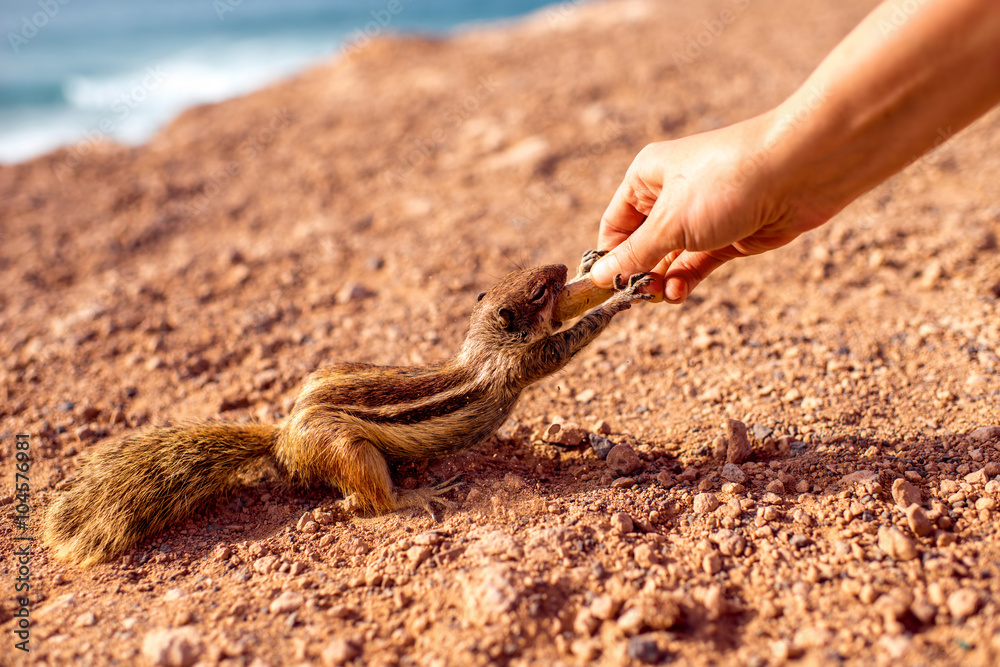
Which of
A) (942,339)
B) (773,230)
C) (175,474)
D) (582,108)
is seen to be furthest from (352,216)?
(942,339)

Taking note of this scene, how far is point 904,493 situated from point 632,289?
1598 mm

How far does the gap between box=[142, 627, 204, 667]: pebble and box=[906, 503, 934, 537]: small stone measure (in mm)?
2835

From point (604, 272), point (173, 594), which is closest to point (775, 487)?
point (604, 272)

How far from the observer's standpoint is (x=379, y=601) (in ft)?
8.82

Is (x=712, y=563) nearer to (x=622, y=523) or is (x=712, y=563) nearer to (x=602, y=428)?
(x=622, y=523)

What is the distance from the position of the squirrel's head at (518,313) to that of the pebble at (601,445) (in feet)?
2.15

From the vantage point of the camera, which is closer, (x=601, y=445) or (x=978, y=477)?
(x=978, y=477)

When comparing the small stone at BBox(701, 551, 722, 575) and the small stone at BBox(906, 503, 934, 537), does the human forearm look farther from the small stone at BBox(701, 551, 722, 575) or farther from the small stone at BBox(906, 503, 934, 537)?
the small stone at BBox(701, 551, 722, 575)

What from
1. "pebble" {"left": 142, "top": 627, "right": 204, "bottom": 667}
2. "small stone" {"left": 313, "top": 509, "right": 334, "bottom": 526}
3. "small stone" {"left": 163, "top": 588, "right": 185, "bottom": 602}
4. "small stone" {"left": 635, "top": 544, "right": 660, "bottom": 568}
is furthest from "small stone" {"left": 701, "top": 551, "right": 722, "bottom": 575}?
"small stone" {"left": 163, "top": 588, "right": 185, "bottom": 602}

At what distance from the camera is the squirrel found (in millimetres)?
3209

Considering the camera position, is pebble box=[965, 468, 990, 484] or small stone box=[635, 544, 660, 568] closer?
small stone box=[635, 544, 660, 568]

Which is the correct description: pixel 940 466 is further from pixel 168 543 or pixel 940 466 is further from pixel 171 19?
pixel 171 19

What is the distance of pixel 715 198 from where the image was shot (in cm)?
281

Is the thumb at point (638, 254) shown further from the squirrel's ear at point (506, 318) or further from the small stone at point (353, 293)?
the small stone at point (353, 293)
